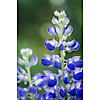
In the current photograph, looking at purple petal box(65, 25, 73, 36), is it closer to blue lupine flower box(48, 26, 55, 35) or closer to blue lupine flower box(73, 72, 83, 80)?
blue lupine flower box(48, 26, 55, 35)

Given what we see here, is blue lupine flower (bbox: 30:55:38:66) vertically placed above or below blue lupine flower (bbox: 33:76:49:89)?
above

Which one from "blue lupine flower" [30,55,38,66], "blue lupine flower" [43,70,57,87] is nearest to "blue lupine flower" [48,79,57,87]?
"blue lupine flower" [43,70,57,87]

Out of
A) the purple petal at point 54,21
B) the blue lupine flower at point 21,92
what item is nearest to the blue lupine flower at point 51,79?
the blue lupine flower at point 21,92

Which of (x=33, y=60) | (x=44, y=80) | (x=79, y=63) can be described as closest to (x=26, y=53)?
(x=33, y=60)

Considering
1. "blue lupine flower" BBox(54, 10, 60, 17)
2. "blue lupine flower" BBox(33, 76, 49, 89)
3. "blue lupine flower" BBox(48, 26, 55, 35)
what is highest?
"blue lupine flower" BBox(54, 10, 60, 17)

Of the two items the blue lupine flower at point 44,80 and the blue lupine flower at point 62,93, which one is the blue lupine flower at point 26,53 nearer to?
the blue lupine flower at point 44,80
